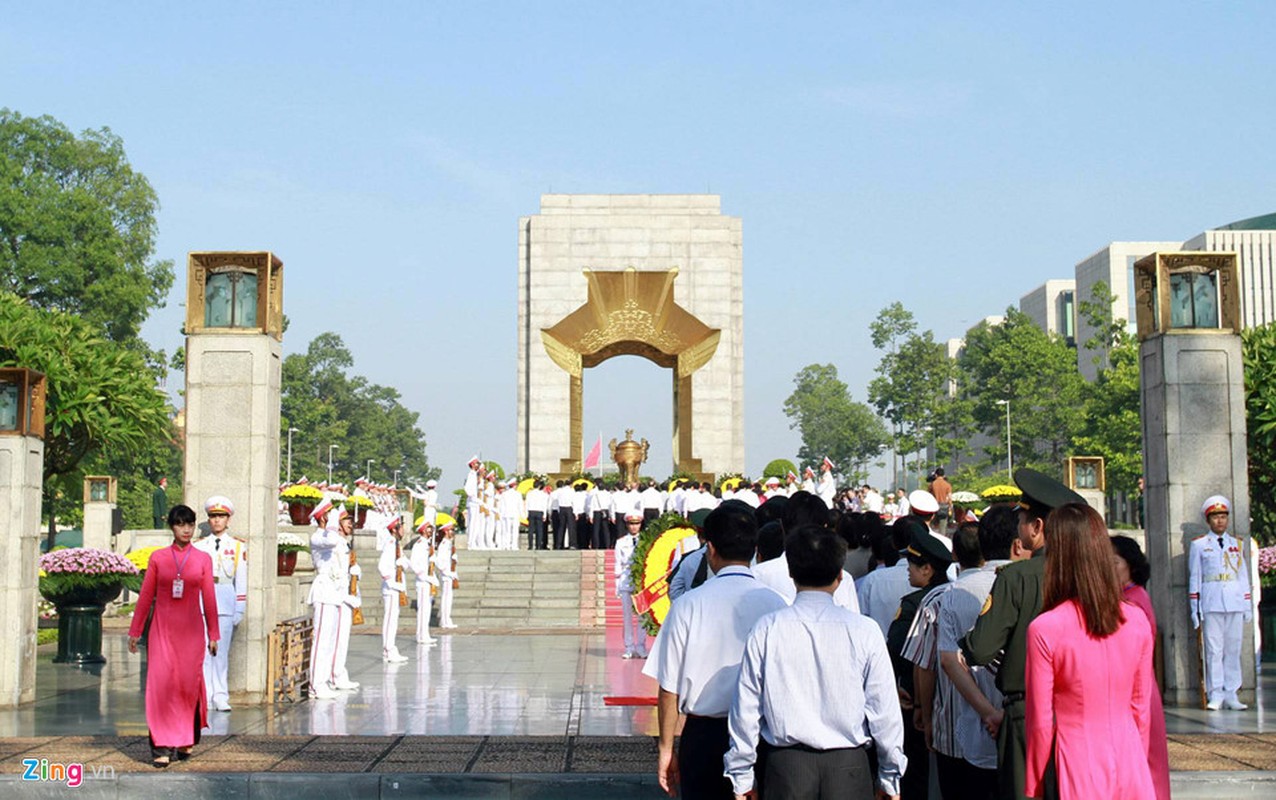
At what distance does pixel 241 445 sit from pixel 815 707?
802 cm

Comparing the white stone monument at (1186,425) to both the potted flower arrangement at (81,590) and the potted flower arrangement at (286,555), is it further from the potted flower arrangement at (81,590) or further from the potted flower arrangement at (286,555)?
the potted flower arrangement at (286,555)

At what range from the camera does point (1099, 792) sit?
3.99m

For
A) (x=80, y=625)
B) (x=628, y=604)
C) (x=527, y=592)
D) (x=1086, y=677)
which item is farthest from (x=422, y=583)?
(x=1086, y=677)

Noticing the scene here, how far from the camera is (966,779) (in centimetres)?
516

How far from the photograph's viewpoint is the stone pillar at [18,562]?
1115 cm

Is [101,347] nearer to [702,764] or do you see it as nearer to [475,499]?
[475,499]

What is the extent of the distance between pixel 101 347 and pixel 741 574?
18225 mm

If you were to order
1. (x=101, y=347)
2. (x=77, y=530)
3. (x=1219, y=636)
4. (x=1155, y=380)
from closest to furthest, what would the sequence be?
(x=1219, y=636)
(x=1155, y=380)
(x=101, y=347)
(x=77, y=530)

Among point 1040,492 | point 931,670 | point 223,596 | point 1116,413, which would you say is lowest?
point 223,596

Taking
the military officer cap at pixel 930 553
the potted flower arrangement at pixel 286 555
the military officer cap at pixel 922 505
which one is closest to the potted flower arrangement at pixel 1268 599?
the military officer cap at pixel 922 505

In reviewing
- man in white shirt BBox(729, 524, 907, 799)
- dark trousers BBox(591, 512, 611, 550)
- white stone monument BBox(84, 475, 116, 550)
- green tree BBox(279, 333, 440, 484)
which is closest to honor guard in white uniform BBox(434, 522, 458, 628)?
dark trousers BBox(591, 512, 611, 550)

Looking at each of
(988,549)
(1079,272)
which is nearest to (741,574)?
(988,549)

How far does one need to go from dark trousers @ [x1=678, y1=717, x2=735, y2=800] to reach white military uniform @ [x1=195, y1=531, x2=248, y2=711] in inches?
259

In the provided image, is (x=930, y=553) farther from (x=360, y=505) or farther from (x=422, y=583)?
(x=360, y=505)
